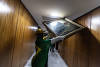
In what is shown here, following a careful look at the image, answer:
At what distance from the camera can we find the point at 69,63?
384cm

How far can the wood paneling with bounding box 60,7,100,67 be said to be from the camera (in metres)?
2.51


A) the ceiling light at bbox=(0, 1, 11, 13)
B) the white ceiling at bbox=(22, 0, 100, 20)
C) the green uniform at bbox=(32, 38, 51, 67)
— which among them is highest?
the white ceiling at bbox=(22, 0, 100, 20)

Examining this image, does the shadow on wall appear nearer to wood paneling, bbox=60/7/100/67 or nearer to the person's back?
wood paneling, bbox=60/7/100/67

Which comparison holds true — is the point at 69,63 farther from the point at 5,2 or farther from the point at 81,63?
the point at 5,2

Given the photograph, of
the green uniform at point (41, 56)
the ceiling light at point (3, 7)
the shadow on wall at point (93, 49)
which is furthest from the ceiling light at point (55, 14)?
the ceiling light at point (3, 7)

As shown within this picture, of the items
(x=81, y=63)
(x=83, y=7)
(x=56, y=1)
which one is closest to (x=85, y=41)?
(x=81, y=63)

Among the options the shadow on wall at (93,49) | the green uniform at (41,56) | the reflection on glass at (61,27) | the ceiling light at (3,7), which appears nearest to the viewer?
the ceiling light at (3,7)

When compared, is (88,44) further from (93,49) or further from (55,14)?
(55,14)

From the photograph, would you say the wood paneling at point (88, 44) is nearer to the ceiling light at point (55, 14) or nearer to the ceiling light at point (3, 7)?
the ceiling light at point (55, 14)

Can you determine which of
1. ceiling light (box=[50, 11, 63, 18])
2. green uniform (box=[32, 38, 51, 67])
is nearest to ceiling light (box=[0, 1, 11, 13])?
green uniform (box=[32, 38, 51, 67])

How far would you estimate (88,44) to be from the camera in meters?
2.82

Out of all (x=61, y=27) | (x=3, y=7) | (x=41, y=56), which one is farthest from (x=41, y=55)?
(x=61, y=27)

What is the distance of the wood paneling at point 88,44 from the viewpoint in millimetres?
2512

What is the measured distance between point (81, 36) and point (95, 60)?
875 millimetres
